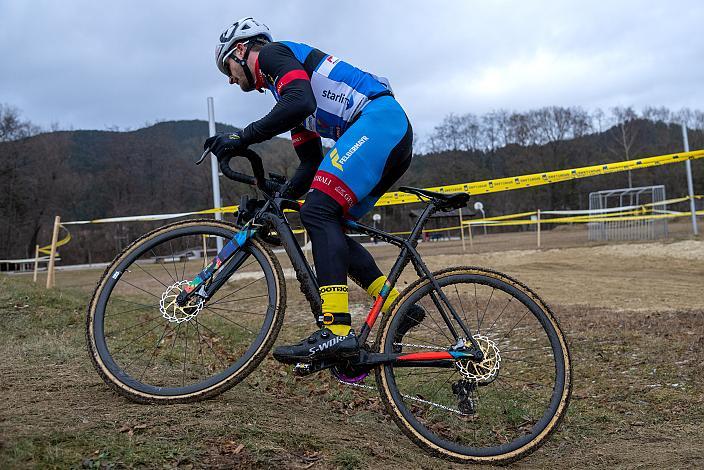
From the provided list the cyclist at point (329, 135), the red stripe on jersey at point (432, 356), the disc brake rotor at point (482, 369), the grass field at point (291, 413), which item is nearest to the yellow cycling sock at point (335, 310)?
the cyclist at point (329, 135)

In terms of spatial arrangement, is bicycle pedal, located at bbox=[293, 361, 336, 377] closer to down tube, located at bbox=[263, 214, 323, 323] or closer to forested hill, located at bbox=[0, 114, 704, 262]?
down tube, located at bbox=[263, 214, 323, 323]

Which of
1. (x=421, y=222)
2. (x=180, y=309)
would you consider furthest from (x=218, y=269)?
(x=421, y=222)

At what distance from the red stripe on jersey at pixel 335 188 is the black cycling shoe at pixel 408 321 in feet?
2.14

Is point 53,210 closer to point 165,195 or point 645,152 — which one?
point 165,195

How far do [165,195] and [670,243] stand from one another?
61.4 m

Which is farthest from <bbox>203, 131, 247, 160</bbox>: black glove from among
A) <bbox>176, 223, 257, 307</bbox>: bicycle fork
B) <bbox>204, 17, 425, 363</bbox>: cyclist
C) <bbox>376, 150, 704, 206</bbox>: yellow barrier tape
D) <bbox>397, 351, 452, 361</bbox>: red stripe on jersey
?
<bbox>376, 150, 704, 206</bbox>: yellow barrier tape

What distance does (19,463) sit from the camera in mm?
1980

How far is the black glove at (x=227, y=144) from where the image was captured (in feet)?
9.93

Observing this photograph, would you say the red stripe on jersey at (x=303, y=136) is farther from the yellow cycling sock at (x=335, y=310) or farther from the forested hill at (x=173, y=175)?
the forested hill at (x=173, y=175)

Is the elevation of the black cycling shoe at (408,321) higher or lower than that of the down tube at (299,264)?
lower

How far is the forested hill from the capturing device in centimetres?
5559

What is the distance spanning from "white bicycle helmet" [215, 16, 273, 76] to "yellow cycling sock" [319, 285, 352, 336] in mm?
1310

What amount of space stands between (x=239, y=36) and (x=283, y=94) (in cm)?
51

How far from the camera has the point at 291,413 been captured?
304 cm
